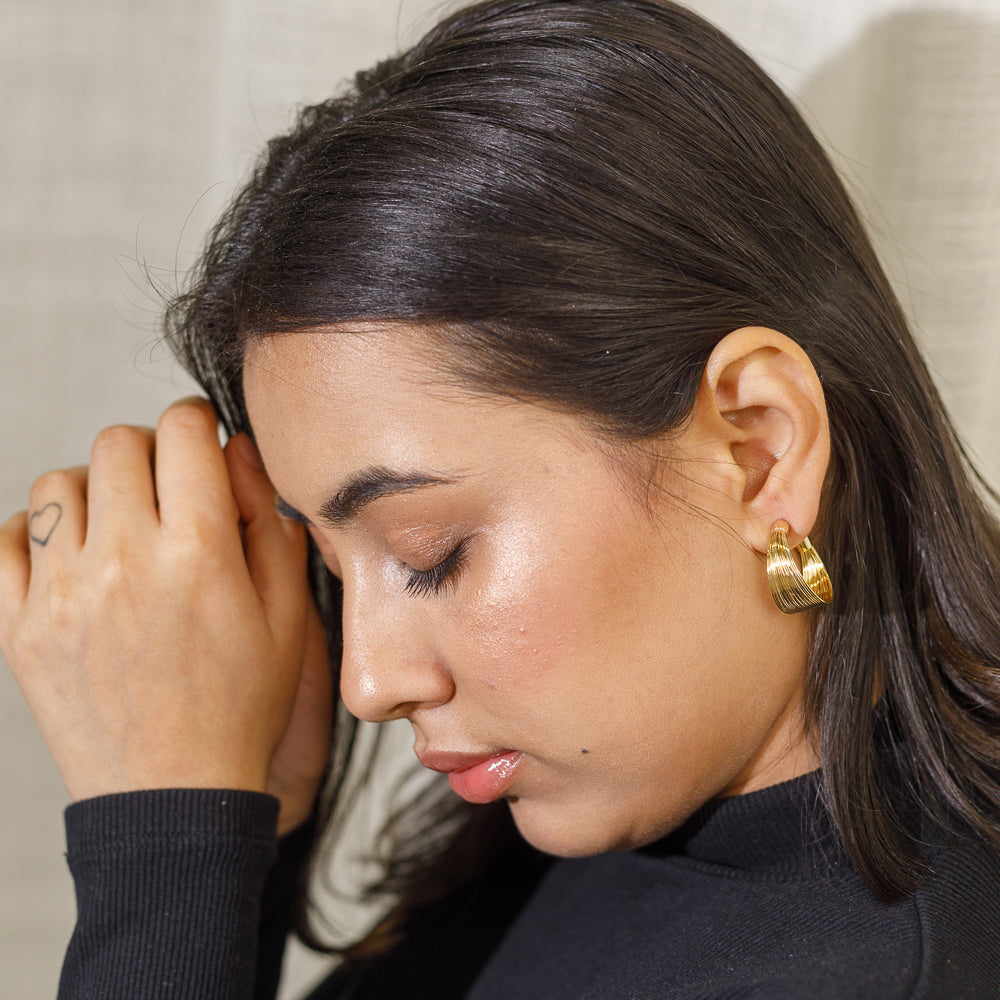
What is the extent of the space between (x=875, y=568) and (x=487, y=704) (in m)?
0.29

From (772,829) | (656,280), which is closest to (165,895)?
(772,829)

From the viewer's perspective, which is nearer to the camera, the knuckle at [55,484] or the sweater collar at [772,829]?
the sweater collar at [772,829]

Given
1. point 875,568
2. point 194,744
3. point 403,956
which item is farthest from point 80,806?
point 875,568

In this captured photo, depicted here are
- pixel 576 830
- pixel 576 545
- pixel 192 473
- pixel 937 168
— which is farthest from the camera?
pixel 937 168

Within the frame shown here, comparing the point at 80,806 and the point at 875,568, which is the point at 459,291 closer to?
the point at 875,568

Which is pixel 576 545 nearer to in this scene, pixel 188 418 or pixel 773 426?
pixel 773 426

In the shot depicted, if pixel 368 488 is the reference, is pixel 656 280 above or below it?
above

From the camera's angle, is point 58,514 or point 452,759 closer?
point 452,759

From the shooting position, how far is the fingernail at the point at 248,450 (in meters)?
0.88

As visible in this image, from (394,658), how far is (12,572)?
14.7 inches

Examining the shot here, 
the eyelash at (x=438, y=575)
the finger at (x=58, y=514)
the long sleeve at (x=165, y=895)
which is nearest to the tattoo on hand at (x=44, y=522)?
the finger at (x=58, y=514)

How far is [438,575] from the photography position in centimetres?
66

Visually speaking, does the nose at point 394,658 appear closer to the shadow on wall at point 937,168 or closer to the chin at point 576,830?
the chin at point 576,830

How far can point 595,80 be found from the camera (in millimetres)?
667
